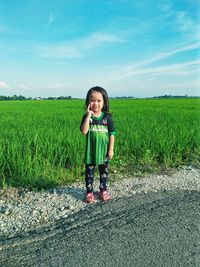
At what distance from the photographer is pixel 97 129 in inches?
132

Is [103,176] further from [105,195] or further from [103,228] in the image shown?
[103,228]

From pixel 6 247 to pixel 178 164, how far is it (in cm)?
347

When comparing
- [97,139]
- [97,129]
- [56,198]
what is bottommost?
[56,198]

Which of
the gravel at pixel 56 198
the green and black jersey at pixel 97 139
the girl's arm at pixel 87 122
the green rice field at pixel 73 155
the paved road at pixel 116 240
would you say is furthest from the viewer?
the green rice field at pixel 73 155

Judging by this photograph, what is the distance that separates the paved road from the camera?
2.26m

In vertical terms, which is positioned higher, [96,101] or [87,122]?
[96,101]

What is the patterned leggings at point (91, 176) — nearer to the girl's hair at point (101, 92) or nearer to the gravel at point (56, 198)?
the gravel at point (56, 198)

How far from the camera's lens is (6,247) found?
8.14 feet

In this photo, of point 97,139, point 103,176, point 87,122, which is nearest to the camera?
point 87,122

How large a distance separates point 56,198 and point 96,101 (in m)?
1.19

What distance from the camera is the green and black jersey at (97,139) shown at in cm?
335

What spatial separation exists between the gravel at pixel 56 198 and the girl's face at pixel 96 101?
3.34 feet

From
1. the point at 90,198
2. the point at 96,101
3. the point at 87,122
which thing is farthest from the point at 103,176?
the point at 96,101

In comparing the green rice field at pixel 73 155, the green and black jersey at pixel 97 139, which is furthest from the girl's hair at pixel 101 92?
the green rice field at pixel 73 155
